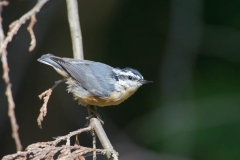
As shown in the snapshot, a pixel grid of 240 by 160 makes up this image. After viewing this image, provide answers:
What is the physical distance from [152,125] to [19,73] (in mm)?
1820

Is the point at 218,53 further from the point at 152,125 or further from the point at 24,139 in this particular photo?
the point at 24,139

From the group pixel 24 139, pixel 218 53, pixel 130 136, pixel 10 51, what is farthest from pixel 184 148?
pixel 10 51

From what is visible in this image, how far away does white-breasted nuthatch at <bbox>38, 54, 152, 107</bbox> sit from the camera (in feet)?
11.4

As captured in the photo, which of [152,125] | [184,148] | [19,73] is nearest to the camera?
[184,148]

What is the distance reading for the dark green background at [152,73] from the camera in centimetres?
473

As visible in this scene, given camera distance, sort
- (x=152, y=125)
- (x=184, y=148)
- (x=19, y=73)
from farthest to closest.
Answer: (x=19, y=73), (x=152, y=125), (x=184, y=148)

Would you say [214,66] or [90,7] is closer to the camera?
[214,66]

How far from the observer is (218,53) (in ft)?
16.7

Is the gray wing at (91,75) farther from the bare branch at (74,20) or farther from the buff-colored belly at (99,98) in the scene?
the bare branch at (74,20)

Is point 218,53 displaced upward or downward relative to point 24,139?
upward

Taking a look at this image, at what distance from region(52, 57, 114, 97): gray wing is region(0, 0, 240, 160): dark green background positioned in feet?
4.70

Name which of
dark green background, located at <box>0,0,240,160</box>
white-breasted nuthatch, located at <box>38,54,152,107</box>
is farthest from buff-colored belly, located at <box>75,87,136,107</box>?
dark green background, located at <box>0,0,240,160</box>

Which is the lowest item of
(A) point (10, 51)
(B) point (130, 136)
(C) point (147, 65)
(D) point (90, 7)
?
(B) point (130, 136)

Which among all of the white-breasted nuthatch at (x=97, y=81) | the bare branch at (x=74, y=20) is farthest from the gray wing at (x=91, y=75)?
the bare branch at (x=74, y=20)
